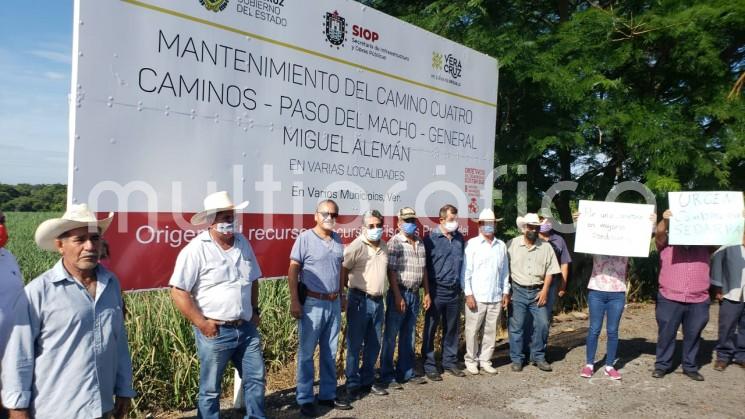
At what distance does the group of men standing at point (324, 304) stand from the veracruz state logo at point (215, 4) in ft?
5.25

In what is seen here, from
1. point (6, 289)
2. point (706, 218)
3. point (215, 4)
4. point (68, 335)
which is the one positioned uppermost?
point (215, 4)

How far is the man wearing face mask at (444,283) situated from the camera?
6172 millimetres

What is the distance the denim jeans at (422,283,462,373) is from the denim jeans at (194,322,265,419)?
7.61 feet

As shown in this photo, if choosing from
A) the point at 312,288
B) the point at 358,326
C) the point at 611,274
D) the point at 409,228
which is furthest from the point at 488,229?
the point at 312,288

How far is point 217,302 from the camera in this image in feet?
13.5

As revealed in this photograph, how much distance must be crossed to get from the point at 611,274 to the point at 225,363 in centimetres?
420

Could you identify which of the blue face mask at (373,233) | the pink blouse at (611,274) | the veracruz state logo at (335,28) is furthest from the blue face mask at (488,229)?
the veracruz state logo at (335,28)

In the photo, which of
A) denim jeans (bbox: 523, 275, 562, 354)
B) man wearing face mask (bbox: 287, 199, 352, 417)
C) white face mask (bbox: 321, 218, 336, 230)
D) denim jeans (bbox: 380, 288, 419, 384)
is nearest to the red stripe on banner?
man wearing face mask (bbox: 287, 199, 352, 417)

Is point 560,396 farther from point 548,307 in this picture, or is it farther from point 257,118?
point 257,118

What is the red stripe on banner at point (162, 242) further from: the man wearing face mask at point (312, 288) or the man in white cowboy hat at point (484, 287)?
the man in white cowboy hat at point (484, 287)

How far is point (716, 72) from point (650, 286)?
5232 mm

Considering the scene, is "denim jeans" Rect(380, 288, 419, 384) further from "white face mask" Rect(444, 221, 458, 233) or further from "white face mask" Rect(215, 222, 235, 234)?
"white face mask" Rect(215, 222, 235, 234)

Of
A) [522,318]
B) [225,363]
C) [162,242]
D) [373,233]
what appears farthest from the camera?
Result: [522,318]

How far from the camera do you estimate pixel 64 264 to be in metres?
3.00
